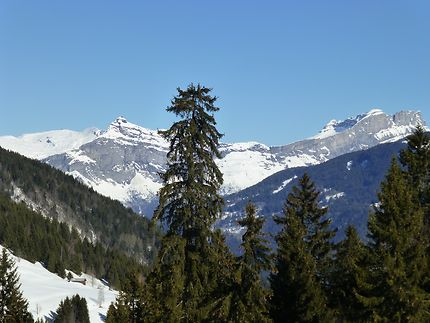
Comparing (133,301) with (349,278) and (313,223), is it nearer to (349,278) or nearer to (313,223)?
(349,278)

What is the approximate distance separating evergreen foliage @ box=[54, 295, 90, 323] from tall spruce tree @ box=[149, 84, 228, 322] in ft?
289

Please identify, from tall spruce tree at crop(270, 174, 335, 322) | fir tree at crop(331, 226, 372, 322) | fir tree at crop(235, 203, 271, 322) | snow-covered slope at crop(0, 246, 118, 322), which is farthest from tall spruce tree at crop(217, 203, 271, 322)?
snow-covered slope at crop(0, 246, 118, 322)

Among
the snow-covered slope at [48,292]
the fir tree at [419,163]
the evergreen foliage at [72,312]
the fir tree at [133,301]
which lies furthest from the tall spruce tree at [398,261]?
the snow-covered slope at [48,292]

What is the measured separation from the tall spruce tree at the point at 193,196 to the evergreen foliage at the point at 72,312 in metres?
88.1

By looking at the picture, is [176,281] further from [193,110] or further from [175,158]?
[193,110]

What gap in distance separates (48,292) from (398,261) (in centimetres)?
12918

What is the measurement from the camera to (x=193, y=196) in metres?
30.5

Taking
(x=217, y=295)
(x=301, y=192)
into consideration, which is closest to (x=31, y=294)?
(x=301, y=192)

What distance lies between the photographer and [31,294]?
141125mm

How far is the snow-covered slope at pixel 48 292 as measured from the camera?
5187 inches

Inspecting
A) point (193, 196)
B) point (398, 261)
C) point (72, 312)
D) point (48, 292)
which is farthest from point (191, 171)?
point (48, 292)

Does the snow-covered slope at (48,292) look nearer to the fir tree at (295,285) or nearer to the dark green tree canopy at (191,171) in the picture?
the fir tree at (295,285)

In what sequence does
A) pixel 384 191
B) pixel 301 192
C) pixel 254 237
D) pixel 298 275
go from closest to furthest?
pixel 254 237
pixel 384 191
pixel 298 275
pixel 301 192

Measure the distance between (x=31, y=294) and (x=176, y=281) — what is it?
12006cm
